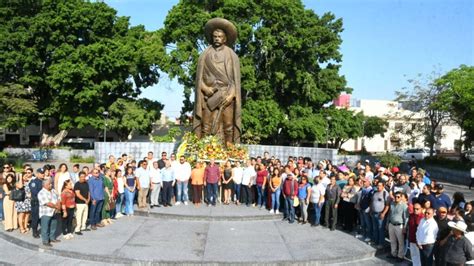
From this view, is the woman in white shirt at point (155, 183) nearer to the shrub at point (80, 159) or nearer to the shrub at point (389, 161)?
the shrub at point (389, 161)

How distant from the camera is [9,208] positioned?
36.9 feet

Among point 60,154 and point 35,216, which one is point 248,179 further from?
point 60,154

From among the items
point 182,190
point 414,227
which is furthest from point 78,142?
point 414,227

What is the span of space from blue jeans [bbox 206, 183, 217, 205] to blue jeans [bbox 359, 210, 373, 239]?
457cm

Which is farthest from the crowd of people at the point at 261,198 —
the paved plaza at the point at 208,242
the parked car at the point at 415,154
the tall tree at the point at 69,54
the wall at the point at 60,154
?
the parked car at the point at 415,154

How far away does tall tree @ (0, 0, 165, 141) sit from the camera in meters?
32.6

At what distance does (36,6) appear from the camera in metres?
34.2

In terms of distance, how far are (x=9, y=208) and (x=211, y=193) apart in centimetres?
551

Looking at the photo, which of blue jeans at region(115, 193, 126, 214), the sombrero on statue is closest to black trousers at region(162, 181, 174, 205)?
blue jeans at region(115, 193, 126, 214)

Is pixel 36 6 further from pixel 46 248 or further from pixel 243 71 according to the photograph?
pixel 46 248

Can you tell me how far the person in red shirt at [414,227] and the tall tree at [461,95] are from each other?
2099 centimetres

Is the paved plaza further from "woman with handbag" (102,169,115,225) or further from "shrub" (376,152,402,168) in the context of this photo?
"shrub" (376,152,402,168)

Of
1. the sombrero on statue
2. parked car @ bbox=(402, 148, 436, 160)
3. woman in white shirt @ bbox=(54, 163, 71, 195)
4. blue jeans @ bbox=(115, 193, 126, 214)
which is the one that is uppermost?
the sombrero on statue

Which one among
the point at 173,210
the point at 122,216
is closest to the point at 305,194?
the point at 173,210
